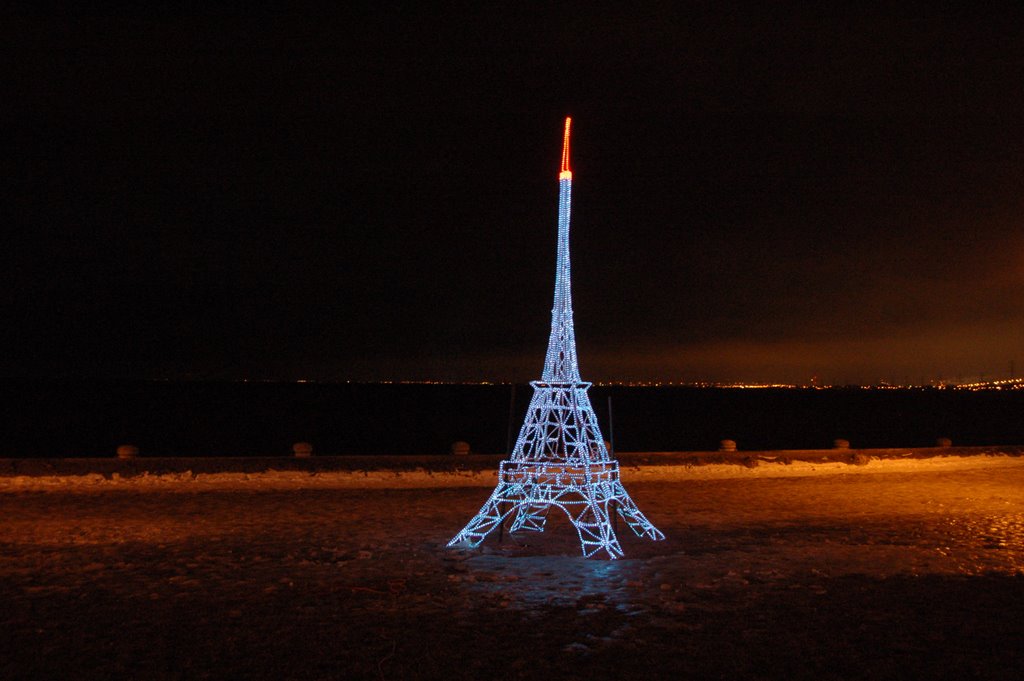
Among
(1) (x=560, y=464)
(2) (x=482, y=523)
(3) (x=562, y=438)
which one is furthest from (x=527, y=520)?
(3) (x=562, y=438)

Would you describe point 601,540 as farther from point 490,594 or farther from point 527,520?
point 490,594

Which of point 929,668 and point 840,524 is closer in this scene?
point 929,668

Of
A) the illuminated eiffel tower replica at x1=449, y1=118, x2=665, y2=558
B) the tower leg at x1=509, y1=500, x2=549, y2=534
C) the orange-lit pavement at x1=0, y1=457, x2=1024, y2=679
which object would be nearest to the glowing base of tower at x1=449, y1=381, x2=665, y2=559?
the illuminated eiffel tower replica at x1=449, y1=118, x2=665, y2=558

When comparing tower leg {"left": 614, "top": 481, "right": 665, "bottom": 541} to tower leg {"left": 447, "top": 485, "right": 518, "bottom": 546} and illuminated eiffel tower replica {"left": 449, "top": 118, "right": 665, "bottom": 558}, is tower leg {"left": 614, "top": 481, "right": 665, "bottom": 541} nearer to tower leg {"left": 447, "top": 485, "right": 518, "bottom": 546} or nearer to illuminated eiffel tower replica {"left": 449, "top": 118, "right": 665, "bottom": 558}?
illuminated eiffel tower replica {"left": 449, "top": 118, "right": 665, "bottom": 558}

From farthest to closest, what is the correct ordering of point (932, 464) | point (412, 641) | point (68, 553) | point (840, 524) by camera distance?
point (932, 464) < point (840, 524) < point (68, 553) < point (412, 641)

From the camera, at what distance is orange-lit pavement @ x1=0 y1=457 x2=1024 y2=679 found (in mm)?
6262

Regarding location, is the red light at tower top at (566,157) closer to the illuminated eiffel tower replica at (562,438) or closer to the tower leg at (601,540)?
the illuminated eiffel tower replica at (562,438)

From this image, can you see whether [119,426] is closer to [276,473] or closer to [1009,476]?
[276,473]

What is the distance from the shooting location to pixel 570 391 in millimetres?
10641

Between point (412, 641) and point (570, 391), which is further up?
point (570, 391)

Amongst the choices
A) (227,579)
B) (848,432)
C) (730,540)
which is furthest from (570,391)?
(848,432)

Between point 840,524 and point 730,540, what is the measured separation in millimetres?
2368

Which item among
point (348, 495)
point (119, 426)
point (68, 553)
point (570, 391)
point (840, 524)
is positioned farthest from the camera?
point (119, 426)

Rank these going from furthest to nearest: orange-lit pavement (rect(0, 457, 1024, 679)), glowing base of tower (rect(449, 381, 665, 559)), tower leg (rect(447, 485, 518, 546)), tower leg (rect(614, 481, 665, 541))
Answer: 1. tower leg (rect(614, 481, 665, 541))
2. tower leg (rect(447, 485, 518, 546))
3. glowing base of tower (rect(449, 381, 665, 559))
4. orange-lit pavement (rect(0, 457, 1024, 679))
